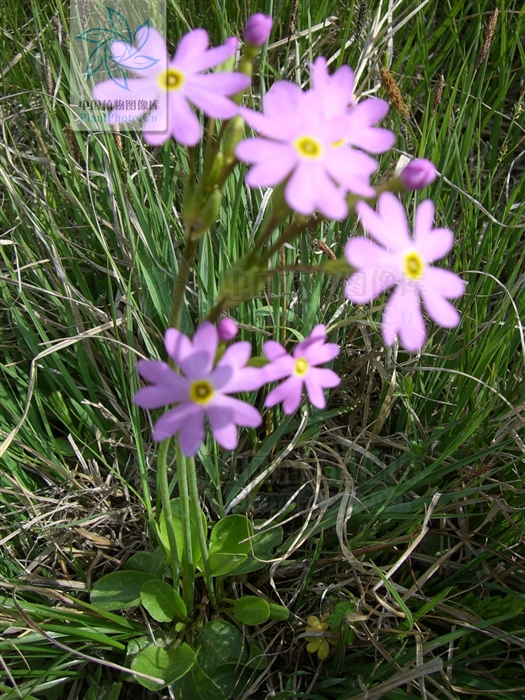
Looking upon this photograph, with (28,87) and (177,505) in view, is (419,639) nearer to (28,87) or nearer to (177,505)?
(177,505)

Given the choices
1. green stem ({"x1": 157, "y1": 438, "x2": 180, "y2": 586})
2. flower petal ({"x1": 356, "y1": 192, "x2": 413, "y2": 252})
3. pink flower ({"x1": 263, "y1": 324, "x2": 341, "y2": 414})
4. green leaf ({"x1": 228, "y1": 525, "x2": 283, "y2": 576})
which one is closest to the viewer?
flower petal ({"x1": 356, "y1": 192, "x2": 413, "y2": 252})

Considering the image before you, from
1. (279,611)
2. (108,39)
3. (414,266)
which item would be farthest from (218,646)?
(108,39)

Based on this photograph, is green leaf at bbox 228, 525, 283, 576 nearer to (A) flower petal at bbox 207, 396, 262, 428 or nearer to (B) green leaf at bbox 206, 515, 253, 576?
(B) green leaf at bbox 206, 515, 253, 576

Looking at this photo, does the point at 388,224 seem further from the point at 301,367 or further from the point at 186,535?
the point at 186,535

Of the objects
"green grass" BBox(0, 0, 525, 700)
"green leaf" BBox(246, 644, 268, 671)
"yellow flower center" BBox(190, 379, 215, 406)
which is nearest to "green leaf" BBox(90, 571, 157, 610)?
"green grass" BBox(0, 0, 525, 700)

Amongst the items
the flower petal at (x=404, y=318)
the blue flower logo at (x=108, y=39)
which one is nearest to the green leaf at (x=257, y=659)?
the flower petal at (x=404, y=318)

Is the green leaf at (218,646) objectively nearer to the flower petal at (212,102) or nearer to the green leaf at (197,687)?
the green leaf at (197,687)

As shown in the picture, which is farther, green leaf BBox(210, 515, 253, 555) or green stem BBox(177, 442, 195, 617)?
green leaf BBox(210, 515, 253, 555)
